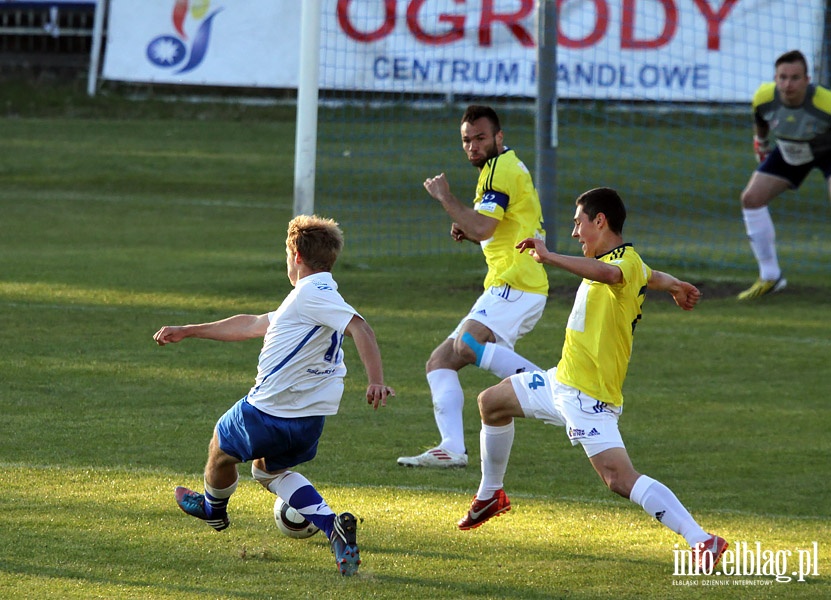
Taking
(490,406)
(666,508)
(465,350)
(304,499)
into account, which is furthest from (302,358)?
(465,350)

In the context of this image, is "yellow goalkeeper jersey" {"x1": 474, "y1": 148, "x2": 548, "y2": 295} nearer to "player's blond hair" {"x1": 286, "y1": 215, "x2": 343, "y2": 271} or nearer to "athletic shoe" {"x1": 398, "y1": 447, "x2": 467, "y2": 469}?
"athletic shoe" {"x1": 398, "y1": 447, "x2": 467, "y2": 469}

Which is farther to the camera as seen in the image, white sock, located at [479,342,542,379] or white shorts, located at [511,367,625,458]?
white sock, located at [479,342,542,379]

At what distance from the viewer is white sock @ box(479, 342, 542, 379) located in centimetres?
740

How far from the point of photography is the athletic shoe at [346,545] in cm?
520

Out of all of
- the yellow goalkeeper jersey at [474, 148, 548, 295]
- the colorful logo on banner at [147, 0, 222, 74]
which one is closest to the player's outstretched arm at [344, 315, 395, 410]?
the yellow goalkeeper jersey at [474, 148, 548, 295]

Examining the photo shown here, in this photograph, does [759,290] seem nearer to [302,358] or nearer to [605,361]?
[605,361]

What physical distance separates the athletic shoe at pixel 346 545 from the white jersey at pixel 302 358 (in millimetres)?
443

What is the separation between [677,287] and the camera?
19.1 ft

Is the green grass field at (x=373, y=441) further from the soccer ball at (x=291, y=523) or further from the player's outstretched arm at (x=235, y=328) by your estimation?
the player's outstretched arm at (x=235, y=328)

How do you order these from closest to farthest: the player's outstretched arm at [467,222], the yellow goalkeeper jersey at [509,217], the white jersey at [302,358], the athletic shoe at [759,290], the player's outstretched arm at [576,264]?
the player's outstretched arm at [576,264]
the white jersey at [302,358]
the player's outstretched arm at [467,222]
the yellow goalkeeper jersey at [509,217]
the athletic shoe at [759,290]

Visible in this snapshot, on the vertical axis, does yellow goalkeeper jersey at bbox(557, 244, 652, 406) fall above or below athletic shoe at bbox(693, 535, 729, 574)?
above

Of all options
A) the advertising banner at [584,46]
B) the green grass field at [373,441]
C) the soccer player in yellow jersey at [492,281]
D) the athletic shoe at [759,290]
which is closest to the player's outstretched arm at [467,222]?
the soccer player in yellow jersey at [492,281]

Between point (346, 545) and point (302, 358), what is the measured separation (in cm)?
74

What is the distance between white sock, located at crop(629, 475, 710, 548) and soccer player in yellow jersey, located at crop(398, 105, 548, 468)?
1985mm
